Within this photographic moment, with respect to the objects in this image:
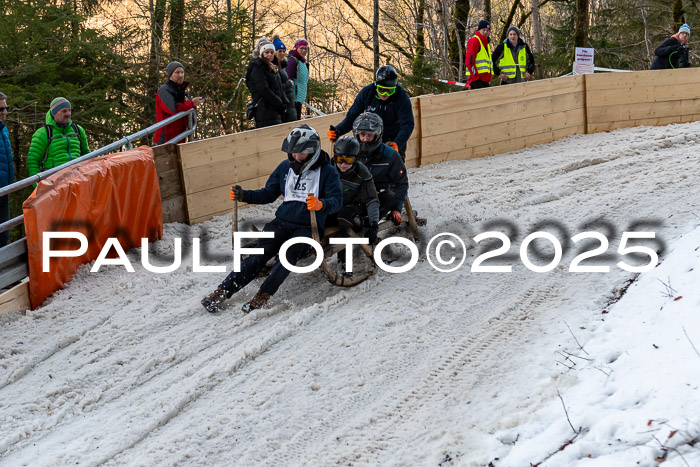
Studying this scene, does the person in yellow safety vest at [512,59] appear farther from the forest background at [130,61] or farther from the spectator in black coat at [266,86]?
the spectator in black coat at [266,86]

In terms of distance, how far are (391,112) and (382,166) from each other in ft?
4.42

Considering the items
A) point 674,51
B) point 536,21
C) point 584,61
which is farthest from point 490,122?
point 536,21

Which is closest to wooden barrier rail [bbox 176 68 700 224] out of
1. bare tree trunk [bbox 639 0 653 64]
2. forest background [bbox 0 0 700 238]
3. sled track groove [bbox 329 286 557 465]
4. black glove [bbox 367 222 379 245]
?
black glove [bbox 367 222 379 245]

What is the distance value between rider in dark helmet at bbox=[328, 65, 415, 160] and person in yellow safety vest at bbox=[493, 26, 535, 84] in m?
→ 4.85

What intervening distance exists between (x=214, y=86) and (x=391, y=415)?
11.4 m

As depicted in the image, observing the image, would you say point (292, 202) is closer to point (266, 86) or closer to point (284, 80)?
point (266, 86)

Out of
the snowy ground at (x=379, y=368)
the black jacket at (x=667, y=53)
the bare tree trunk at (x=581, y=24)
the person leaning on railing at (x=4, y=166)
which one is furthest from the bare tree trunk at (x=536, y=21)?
the person leaning on railing at (x=4, y=166)

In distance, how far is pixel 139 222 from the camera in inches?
320

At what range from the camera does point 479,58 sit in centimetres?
1273

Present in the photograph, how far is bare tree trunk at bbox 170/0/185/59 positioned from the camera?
1422 centimetres

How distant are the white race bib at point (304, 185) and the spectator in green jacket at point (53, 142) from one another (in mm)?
2763

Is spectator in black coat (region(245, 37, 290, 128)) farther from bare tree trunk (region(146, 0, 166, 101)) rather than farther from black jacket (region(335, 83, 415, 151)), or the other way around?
bare tree trunk (region(146, 0, 166, 101))

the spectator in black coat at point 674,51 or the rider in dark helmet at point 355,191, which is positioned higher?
the spectator in black coat at point 674,51

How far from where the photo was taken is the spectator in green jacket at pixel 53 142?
7801mm
